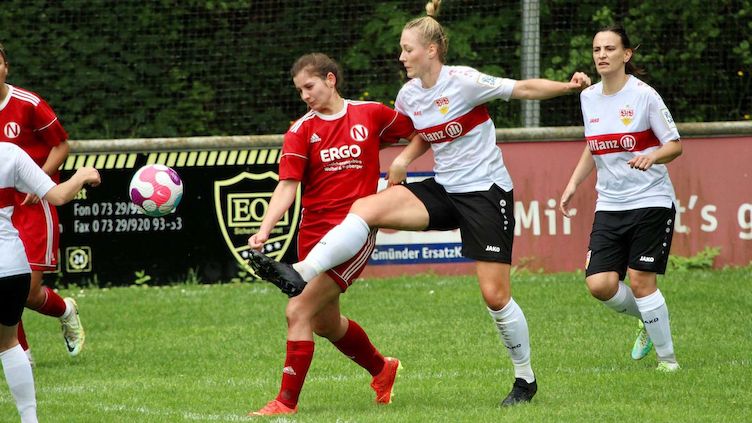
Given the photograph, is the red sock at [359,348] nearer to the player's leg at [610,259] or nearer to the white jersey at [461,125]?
the white jersey at [461,125]

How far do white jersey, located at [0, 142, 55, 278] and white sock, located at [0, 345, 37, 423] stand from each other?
0.42m

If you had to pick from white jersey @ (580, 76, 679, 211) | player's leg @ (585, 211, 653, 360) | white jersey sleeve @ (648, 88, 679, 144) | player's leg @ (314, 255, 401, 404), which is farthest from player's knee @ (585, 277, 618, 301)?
player's leg @ (314, 255, 401, 404)

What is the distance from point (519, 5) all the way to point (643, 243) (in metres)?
6.62

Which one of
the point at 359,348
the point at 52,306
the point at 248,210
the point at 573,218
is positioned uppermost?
the point at 359,348

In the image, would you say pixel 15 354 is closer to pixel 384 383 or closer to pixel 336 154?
pixel 336 154

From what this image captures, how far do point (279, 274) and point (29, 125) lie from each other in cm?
309

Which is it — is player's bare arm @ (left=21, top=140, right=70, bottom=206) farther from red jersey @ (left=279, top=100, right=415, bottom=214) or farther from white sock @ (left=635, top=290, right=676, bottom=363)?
white sock @ (left=635, top=290, right=676, bottom=363)

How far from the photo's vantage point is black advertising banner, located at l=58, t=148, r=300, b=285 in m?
12.0

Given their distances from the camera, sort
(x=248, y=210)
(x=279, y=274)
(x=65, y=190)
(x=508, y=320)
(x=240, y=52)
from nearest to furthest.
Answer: (x=65, y=190) → (x=279, y=274) → (x=508, y=320) → (x=248, y=210) → (x=240, y=52)

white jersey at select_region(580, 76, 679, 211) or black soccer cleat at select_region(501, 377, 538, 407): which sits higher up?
white jersey at select_region(580, 76, 679, 211)

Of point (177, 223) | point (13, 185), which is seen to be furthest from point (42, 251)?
point (177, 223)

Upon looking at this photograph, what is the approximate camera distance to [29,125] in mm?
8172

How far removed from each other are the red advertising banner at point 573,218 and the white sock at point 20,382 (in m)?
6.56

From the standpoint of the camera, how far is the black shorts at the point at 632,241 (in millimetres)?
7352
